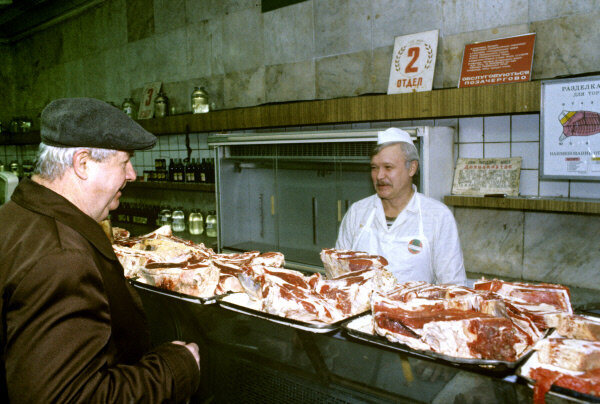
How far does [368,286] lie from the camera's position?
1549 millimetres

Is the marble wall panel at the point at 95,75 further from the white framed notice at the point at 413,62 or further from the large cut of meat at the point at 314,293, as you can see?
the large cut of meat at the point at 314,293

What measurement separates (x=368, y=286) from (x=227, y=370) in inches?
27.8

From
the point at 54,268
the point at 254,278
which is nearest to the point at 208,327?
the point at 254,278

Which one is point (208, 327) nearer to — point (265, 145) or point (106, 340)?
point (106, 340)

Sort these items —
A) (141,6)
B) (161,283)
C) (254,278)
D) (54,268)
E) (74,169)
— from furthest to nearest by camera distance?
(141,6) < (161,283) < (254,278) < (74,169) < (54,268)

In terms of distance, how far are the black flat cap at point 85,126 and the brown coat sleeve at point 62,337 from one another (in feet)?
1.10

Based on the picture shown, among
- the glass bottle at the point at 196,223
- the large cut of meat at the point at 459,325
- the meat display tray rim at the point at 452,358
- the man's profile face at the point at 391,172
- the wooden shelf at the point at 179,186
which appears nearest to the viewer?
the meat display tray rim at the point at 452,358

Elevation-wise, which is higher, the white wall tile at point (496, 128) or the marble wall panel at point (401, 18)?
the marble wall panel at point (401, 18)

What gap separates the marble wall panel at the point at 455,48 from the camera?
3.29m

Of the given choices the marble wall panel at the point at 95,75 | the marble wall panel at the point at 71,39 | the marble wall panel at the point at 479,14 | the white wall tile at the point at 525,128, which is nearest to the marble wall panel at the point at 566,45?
the marble wall panel at the point at 479,14

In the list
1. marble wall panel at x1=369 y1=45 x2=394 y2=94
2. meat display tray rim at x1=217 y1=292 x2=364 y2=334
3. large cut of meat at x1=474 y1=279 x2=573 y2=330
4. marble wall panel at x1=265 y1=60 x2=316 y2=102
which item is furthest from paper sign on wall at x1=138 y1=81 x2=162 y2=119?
large cut of meat at x1=474 y1=279 x2=573 y2=330

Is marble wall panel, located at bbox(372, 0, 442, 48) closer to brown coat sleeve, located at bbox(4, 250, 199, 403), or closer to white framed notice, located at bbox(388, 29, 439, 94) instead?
white framed notice, located at bbox(388, 29, 439, 94)

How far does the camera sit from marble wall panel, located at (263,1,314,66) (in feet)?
14.3

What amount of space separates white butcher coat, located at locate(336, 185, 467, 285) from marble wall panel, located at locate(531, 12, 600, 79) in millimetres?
1253
